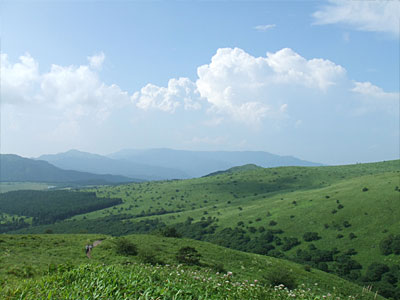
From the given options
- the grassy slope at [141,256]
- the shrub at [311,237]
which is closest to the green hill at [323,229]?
the shrub at [311,237]

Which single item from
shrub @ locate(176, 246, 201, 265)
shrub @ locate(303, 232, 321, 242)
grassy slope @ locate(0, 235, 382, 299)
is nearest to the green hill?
shrub @ locate(303, 232, 321, 242)

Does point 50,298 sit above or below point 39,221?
above

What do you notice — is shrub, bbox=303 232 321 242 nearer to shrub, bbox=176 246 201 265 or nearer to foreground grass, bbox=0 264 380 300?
shrub, bbox=176 246 201 265

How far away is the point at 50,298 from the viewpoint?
26.6 ft

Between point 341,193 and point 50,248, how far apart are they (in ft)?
327

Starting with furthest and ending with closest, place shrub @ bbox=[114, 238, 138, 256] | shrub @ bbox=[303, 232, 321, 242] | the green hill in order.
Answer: shrub @ bbox=[303, 232, 321, 242]
the green hill
shrub @ bbox=[114, 238, 138, 256]

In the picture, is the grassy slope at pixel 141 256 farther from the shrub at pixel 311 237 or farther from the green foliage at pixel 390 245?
the shrub at pixel 311 237

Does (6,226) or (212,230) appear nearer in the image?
(212,230)

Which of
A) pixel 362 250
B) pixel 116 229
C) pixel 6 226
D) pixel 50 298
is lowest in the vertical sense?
pixel 6 226

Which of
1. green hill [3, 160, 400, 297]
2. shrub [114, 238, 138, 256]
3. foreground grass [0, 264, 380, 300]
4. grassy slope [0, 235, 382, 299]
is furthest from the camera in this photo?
green hill [3, 160, 400, 297]

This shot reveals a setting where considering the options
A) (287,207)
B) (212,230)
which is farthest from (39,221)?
(287,207)

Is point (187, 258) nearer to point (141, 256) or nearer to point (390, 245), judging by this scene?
point (141, 256)

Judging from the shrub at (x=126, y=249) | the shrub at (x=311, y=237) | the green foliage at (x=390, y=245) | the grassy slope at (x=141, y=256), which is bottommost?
the shrub at (x=311, y=237)

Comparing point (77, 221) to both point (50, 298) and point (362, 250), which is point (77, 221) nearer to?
point (362, 250)
